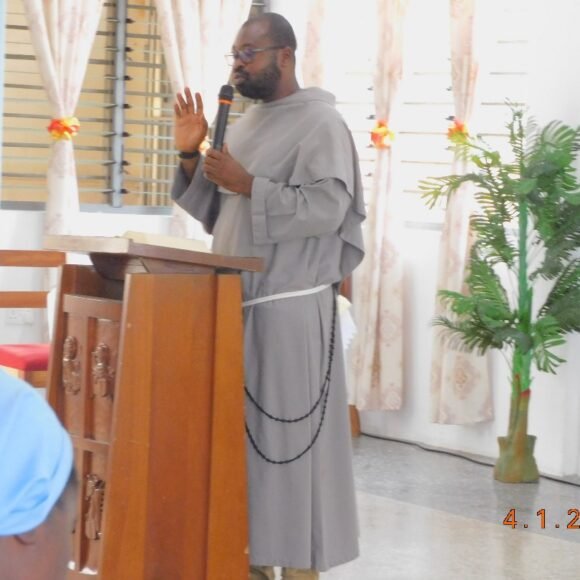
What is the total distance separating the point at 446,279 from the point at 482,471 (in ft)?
3.30

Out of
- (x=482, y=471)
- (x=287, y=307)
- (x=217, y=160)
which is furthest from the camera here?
(x=482, y=471)

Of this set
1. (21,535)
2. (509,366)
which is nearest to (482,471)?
(509,366)

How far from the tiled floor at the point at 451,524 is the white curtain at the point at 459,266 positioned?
11.3 inches

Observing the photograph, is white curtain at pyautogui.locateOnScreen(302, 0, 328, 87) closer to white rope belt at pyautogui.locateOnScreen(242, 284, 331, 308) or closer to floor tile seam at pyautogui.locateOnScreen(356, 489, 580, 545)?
floor tile seam at pyautogui.locateOnScreen(356, 489, 580, 545)

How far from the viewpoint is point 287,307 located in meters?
3.25

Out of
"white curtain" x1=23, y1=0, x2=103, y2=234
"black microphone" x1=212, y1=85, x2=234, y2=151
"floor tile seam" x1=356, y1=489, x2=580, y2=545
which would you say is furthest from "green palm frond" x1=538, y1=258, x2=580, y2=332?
"black microphone" x1=212, y1=85, x2=234, y2=151

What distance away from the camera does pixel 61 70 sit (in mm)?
6363

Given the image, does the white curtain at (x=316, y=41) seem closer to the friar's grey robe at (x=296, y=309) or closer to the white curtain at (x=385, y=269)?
the white curtain at (x=385, y=269)

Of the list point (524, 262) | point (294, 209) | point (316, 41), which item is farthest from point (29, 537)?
point (316, 41)

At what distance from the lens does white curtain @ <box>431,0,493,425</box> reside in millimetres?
6105

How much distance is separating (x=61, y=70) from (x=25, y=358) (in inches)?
88.7

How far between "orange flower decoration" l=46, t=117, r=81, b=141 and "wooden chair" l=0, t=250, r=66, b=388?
3.48ft

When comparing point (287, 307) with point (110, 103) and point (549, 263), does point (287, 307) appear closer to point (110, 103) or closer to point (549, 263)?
point (549, 263)

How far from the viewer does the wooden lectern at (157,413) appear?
2777 millimetres
